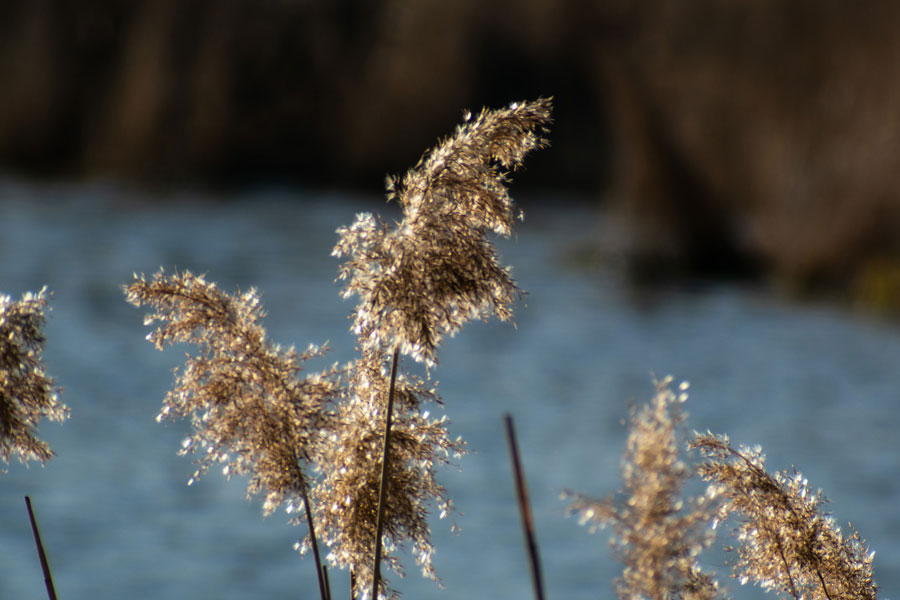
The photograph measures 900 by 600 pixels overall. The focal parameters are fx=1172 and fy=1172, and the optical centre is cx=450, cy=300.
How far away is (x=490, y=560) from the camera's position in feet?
26.0

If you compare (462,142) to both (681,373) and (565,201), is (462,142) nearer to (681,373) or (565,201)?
(681,373)

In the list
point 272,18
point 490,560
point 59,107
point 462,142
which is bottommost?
point 462,142

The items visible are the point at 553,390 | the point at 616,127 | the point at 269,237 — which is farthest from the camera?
the point at 269,237

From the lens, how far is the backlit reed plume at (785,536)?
1175 mm

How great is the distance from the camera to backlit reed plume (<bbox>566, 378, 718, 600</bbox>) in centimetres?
105

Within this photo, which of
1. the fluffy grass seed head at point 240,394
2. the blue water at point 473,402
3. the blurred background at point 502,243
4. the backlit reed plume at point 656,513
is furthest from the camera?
the blurred background at point 502,243

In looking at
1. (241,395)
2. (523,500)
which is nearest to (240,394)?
(241,395)

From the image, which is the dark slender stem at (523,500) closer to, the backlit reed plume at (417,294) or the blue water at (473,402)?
the backlit reed plume at (417,294)

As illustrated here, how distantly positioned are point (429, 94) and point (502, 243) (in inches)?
190

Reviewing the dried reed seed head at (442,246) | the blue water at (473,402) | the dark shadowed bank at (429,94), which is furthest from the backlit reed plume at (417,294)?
the dark shadowed bank at (429,94)

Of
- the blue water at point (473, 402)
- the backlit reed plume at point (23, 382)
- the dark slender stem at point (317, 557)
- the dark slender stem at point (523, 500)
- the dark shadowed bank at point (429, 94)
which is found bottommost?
the dark slender stem at point (523, 500)

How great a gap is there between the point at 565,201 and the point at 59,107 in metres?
9.46

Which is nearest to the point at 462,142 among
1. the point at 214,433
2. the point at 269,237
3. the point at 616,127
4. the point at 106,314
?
the point at 214,433

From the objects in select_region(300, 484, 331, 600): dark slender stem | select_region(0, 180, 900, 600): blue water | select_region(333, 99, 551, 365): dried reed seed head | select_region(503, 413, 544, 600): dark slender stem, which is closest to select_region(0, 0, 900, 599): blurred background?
select_region(0, 180, 900, 600): blue water
